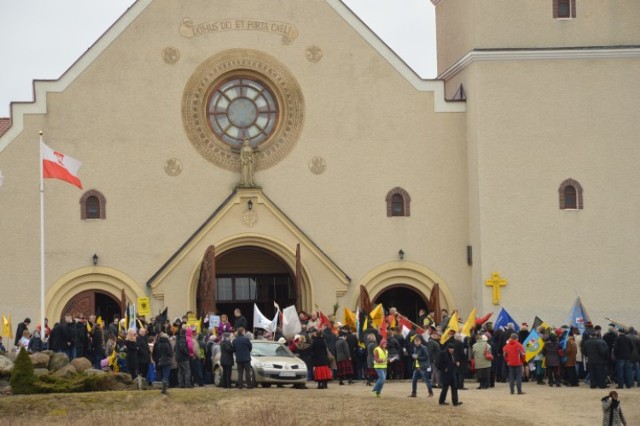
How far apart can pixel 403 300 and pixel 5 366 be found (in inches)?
655

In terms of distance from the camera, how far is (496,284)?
157 ft

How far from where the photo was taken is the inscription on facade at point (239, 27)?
1908 inches

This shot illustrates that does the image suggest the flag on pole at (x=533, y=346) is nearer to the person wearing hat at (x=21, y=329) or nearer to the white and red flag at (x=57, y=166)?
the white and red flag at (x=57, y=166)

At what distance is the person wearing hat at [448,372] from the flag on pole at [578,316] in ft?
30.0

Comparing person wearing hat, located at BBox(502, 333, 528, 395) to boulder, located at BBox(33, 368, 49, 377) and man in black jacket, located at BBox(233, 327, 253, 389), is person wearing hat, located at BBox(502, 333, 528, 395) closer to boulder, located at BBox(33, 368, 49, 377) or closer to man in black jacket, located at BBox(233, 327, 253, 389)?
man in black jacket, located at BBox(233, 327, 253, 389)

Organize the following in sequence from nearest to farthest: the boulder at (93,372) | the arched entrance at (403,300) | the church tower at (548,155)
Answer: the boulder at (93,372) < the church tower at (548,155) < the arched entrance at (403,300)

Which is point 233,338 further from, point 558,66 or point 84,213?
point 558,66

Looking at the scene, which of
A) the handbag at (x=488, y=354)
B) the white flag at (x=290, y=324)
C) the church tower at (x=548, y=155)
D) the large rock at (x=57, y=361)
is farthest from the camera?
the church tower at (x=548, y=155)

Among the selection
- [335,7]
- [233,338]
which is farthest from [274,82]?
[233,338]

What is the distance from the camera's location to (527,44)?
48.9 meters

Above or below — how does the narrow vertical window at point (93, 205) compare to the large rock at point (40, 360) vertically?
above

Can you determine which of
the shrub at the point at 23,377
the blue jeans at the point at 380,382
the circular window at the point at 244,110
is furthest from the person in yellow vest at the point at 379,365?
the circular window at the point at 244,110

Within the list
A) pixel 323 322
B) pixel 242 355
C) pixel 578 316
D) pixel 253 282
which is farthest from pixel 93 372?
pixel 578 316

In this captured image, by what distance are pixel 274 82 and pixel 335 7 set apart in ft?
9.66
